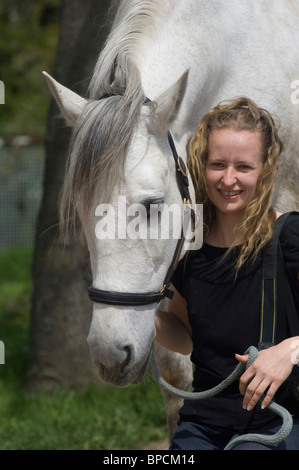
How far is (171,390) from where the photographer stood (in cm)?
255

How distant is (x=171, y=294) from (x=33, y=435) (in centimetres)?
211

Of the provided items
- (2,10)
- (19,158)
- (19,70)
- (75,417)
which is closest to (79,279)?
(75,417)

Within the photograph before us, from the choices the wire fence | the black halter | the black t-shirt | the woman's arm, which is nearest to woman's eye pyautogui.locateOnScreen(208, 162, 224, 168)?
the black halter

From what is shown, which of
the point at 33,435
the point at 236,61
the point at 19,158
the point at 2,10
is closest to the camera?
the point at 236,61

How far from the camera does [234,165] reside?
8.09 feet

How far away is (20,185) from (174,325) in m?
8.14

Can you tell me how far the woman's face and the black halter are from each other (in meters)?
0.13

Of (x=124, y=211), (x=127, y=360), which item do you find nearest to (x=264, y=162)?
(x=124, y=211)

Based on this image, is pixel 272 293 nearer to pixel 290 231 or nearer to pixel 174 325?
pixel 290 231

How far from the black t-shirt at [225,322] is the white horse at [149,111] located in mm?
147

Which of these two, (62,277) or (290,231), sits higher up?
(290,231)

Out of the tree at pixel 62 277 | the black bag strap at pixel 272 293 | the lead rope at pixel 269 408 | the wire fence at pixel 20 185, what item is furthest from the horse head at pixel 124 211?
the wire fence at pixel 20 185

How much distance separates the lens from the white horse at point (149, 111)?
2.41 metres
